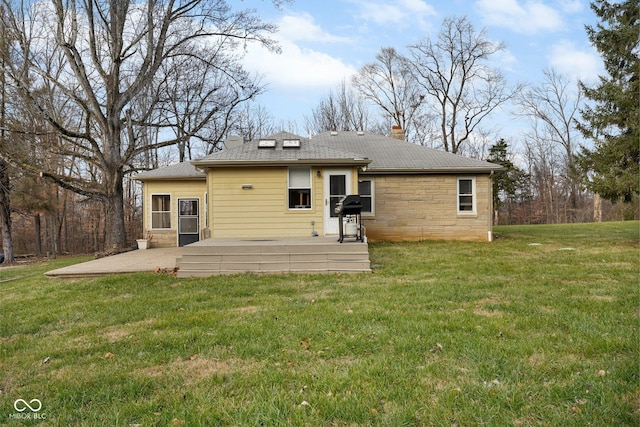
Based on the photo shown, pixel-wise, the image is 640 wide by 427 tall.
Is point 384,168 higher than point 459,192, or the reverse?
point 384,168

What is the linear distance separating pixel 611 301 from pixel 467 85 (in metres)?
22.7

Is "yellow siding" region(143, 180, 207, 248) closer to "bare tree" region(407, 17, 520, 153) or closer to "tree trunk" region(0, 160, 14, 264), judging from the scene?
"tree trunk" region(0, 160, 14, 264)

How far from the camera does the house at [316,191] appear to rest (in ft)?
31.4

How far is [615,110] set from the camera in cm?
1085

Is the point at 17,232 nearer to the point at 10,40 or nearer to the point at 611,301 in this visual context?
the point at 10,40

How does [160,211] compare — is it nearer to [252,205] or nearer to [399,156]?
[252,205]

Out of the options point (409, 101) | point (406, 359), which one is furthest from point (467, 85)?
point (406, 359)

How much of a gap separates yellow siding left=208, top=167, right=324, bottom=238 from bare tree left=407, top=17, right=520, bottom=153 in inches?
684

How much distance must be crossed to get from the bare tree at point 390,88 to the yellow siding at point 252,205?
58.5 feet

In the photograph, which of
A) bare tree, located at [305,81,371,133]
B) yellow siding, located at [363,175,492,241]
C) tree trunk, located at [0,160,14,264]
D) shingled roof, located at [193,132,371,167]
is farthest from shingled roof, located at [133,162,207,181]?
bare tree, located at [305,81,371,133]

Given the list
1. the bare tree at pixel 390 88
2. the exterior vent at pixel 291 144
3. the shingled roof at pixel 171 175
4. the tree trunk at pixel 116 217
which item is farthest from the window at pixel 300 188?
the bare tree at pixel 390 88

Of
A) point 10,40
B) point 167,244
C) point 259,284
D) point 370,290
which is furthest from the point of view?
point 167,244

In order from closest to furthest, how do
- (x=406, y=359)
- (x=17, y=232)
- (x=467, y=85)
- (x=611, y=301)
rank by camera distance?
(x=406, y=359) → (x=611, y=301) → (x=17, y=232) → (x=467, y=85)

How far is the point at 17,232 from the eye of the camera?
74.1 feet
